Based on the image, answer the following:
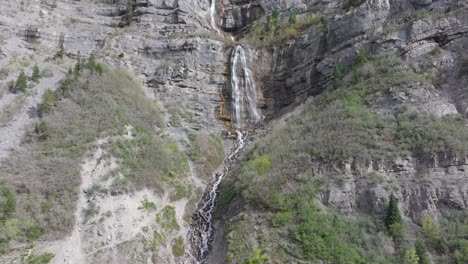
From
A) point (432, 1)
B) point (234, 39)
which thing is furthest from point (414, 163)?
point (234, 39)

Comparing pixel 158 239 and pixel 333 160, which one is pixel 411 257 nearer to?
pixel 333 160

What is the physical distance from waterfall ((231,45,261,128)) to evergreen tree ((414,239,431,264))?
63.2 feet

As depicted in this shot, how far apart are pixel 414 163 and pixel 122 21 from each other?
34170 millimetres

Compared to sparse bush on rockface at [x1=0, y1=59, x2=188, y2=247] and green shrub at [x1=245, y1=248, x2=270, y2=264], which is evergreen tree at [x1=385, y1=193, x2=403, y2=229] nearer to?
green shrub at [x1=245, y1=248, x2=270, y2=264]

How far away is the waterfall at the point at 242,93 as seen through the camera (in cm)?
3447

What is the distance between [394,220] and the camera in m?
18.4

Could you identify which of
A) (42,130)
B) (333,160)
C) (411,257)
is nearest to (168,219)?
(42,130)

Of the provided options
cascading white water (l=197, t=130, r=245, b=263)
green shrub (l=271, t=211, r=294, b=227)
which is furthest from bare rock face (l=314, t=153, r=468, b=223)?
cascading white water (l=197, t=130, r=245, b=263)

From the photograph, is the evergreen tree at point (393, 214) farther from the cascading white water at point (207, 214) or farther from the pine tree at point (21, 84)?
the pine tree at point (21, 84)

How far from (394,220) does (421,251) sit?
1.84 meters

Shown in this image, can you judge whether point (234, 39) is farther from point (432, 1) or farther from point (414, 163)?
point (414, 163)

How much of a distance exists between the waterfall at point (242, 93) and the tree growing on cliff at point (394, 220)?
17.4m

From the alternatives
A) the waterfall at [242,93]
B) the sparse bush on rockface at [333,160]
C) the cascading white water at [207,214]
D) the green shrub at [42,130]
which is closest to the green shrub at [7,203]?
the green shrub at [42,130]

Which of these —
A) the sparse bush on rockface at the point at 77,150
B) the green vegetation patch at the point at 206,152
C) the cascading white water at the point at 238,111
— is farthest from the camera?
the green vegetation patch at the point at 206,152
